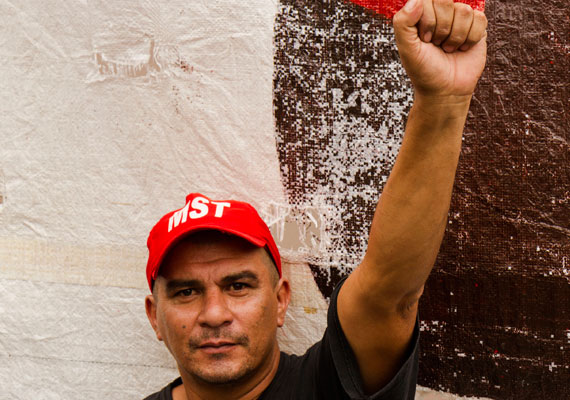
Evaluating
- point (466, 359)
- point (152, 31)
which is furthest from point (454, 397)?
point (152, 31)

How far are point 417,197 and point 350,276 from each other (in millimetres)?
197

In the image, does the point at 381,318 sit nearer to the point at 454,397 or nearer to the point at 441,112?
the point at 441,112

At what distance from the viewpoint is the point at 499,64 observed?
116 centimetres

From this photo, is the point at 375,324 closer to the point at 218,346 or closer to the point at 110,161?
the point at 218,346

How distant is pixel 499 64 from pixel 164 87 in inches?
31.1

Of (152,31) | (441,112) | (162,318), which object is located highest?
(152,31)

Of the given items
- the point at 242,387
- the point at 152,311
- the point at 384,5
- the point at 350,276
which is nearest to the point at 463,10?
the point at 350,276

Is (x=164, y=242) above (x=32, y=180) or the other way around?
the other way around

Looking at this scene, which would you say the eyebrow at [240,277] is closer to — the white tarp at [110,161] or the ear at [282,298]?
the ear at [282,298]

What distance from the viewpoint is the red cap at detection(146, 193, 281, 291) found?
104 cm

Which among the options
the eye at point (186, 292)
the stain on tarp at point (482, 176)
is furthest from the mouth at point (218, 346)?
the stain on tarp at point (482, 176)

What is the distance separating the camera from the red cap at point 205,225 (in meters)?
1.04

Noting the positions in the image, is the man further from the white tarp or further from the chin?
the white tarp

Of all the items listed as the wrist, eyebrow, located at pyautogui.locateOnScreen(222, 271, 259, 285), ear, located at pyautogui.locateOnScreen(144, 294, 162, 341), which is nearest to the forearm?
the wrist
